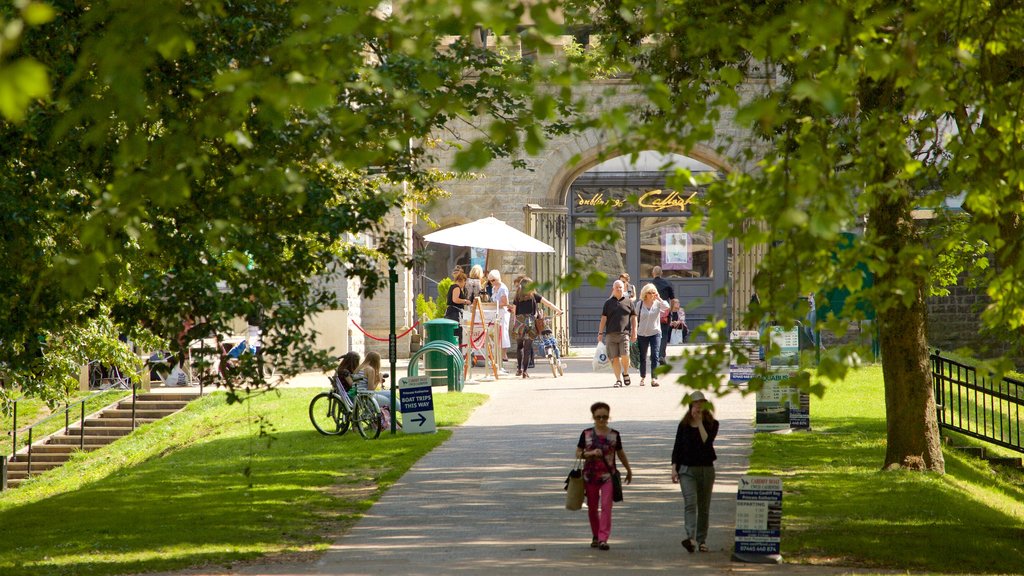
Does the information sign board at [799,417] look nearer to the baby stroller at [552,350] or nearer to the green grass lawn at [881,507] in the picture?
the green grass lawn at [881,507]

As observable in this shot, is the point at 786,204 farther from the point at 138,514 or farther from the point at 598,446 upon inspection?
the point at 138,514

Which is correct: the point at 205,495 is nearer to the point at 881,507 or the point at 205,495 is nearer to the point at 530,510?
the point at 530,510

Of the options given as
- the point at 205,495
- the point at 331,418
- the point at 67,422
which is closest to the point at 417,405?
the point at 331,418

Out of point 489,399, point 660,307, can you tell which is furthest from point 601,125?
point 660,307

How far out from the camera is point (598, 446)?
10672 millimetres

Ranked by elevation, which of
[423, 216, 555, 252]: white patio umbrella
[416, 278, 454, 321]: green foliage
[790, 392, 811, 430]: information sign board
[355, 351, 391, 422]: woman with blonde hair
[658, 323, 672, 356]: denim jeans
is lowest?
[790, 392, 811, 430]: information sign board

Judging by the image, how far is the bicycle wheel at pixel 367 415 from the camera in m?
17.7

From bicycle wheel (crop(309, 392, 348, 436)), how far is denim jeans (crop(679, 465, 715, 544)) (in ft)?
25.6

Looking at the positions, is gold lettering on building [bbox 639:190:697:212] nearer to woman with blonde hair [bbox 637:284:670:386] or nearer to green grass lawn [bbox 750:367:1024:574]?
woman with blonde hair [bbox 637:284:670:386]

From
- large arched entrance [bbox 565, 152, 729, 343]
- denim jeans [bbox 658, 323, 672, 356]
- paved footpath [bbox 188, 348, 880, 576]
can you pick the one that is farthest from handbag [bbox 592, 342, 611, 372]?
large arched entrance [bbox 565, 152, 729, 343]

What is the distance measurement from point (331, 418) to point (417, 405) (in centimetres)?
208

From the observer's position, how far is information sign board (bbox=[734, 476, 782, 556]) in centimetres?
1008

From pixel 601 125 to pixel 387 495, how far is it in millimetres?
8023

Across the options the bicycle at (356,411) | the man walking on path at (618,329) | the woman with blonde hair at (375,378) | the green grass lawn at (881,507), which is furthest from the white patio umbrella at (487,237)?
the green grass lawn at (881,507)
